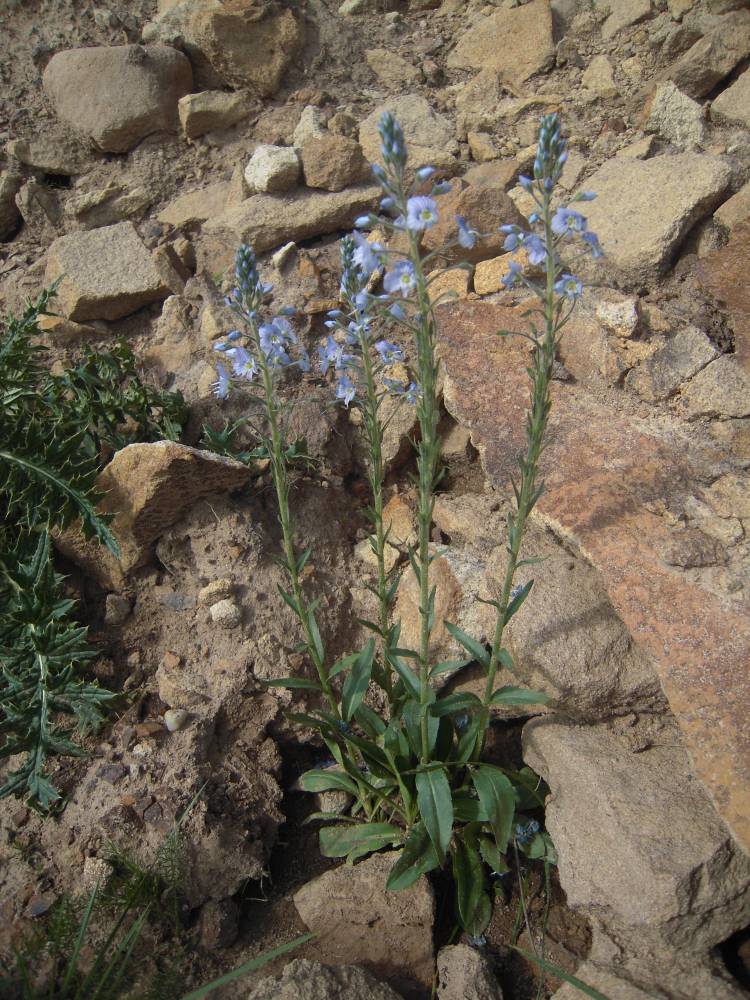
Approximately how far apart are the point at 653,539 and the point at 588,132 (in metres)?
2.96

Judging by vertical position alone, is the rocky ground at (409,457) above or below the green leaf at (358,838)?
above

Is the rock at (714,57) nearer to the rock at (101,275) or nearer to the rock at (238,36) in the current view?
the rock at (238,36)

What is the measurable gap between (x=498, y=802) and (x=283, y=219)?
3.67m

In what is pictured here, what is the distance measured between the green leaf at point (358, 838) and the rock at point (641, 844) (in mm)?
696

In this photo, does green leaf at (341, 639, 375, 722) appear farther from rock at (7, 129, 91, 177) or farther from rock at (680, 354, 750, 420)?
rock at (7, 129, 91, 177)

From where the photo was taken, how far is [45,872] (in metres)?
3.06

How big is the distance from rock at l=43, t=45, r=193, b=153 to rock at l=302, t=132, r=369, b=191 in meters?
1.36

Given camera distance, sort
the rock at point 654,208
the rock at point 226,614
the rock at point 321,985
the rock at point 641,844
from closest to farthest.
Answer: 1. the rock at point 321,985
2. the rock at point 641,844
3. the rock at point 226,614
4. the rock at point 654,208

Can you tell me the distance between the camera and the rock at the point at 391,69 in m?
5.33

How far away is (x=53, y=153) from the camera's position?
5.32m

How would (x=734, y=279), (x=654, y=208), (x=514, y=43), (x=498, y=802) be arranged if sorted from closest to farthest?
(x=498, y=802) → (x=734, y=279) → (x=654, y=208) → (x=514, y=43)

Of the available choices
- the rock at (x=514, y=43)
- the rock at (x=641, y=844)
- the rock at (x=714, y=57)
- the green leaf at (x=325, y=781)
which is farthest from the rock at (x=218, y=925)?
the rock at (x=514, y=43)

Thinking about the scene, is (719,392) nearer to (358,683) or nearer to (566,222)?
(566,222)

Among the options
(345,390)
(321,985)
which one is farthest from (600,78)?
(321,985)
